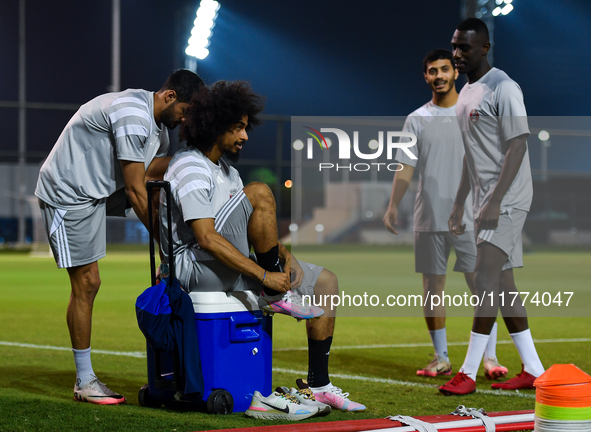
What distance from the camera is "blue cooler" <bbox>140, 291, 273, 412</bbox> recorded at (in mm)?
3205

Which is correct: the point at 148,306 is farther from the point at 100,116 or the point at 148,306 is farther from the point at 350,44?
the point at 350,44

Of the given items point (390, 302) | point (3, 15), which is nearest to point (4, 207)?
point (3, 15)

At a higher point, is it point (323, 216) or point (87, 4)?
point (87, 4)

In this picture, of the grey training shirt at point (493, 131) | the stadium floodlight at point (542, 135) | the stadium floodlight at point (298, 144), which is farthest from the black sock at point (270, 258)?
the stadium floodlight at point (542, 135)

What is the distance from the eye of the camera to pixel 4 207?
34.8 metres

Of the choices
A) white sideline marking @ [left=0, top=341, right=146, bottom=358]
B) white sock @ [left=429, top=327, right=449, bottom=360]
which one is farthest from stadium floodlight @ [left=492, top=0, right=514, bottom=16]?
white sideline marking @ [left=0, top=341, right=146, bottom=358]

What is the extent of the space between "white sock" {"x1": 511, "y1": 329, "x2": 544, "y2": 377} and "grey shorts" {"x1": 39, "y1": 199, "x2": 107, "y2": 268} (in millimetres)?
2426

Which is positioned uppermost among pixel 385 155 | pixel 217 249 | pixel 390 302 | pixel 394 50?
pixel 394 50

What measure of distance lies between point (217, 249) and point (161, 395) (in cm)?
77

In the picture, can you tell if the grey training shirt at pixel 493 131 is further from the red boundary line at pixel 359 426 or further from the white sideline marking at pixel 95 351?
the white sideline marking at pixel 95 351

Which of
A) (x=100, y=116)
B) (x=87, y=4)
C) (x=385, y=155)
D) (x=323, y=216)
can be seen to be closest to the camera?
(x=100, y=116)

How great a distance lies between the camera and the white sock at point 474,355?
393 cm


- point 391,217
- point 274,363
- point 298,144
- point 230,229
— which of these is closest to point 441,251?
point 391,217

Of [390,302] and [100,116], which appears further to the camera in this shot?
[390,302]
